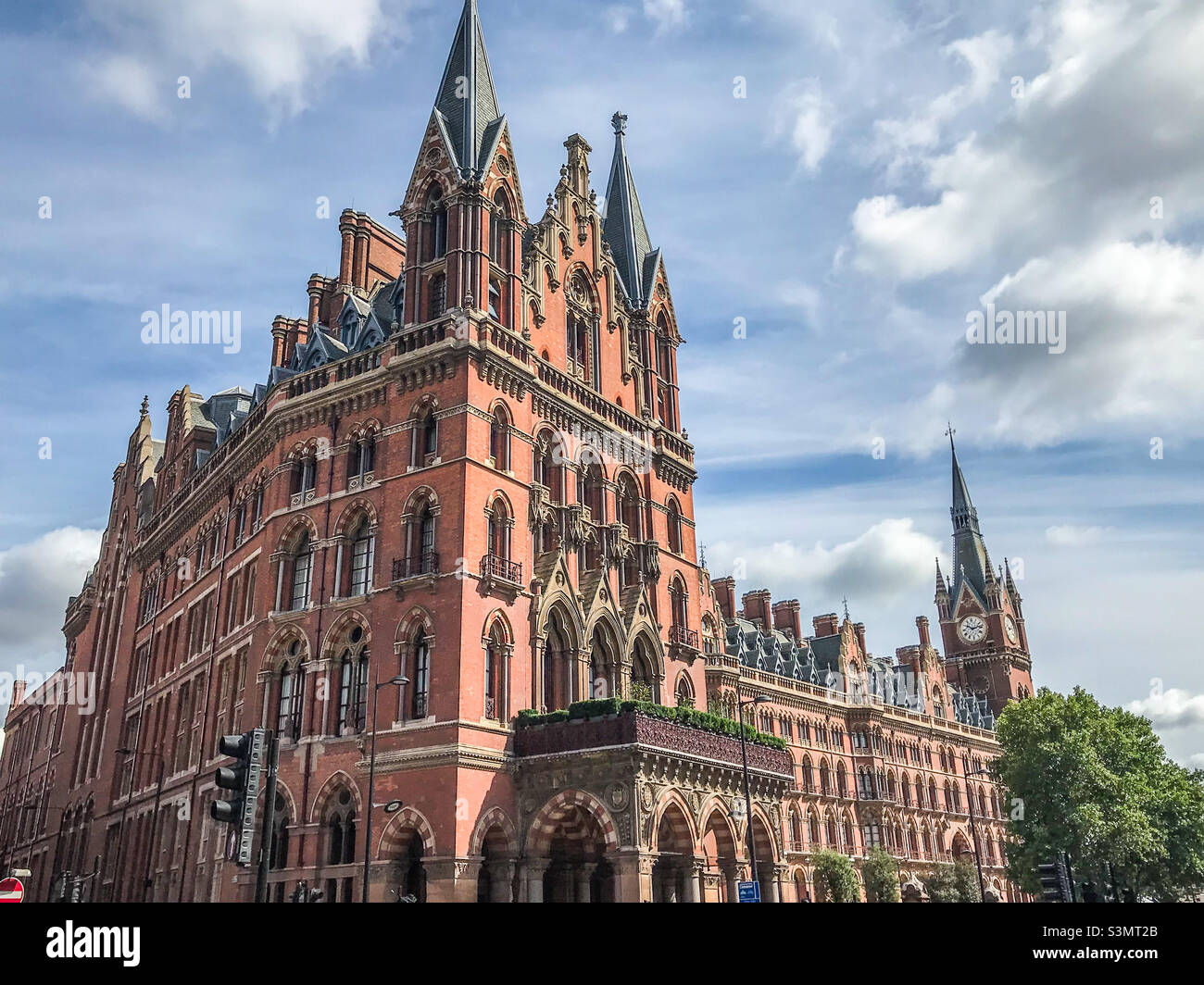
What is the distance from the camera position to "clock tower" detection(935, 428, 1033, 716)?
11556cm

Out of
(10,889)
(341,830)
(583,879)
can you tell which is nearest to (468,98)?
(341,830)

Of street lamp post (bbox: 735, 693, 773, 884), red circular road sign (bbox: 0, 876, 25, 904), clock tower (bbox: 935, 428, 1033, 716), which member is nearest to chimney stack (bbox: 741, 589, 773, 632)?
clock tower (bbox: 935, 428, 1033, 716)

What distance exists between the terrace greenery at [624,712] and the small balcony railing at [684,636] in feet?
25.3

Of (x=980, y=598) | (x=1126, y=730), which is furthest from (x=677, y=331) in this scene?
(x=980, y=598)

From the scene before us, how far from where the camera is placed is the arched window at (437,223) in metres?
40.6

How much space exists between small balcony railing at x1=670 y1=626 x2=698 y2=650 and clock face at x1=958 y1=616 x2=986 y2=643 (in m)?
82.5

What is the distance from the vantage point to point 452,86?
4419cm

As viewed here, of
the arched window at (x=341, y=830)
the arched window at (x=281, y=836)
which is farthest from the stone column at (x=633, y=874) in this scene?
the arched window at (x=281, y=836)

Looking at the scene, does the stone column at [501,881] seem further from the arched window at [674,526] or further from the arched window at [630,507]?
the arched window at [674,526]

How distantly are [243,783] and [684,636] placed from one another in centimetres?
3218

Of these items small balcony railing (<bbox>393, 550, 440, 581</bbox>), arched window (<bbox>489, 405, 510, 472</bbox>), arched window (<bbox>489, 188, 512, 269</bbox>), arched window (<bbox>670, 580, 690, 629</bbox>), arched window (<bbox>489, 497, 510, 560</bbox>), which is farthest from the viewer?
arched window (<bbox>670, 580, 690, 629</bbox>)

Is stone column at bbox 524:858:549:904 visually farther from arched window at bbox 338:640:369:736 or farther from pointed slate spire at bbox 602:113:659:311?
pointed slate spire at bbox 602:113:659:311
